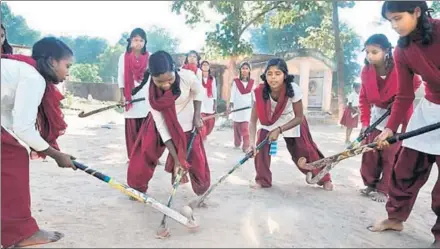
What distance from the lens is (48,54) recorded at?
8.84 feet

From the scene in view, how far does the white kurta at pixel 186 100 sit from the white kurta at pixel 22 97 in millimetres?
1166

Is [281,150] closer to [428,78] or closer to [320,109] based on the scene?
[428,78]

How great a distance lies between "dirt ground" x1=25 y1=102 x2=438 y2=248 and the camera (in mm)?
2773

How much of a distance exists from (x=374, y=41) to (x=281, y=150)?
377 centimetres

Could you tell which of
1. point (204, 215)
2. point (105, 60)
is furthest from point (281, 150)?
point (105, 60)

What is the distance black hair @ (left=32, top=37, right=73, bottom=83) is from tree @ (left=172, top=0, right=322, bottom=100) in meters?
8.20

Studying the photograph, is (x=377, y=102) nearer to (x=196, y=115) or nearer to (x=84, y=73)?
(x=196, y=115)

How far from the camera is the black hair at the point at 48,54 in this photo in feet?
8.74

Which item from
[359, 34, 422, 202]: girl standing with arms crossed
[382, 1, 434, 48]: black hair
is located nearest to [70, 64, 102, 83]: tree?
[359, 34, 422, 202]: girl standing with arms crossed

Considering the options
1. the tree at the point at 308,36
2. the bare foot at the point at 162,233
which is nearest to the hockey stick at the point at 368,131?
the bare foot at the point at 162,233

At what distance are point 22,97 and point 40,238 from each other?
94cm

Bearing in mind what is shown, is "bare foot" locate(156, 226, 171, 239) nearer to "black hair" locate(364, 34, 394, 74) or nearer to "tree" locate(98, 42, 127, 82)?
"black hair" locate(364, 34, 394, 74)

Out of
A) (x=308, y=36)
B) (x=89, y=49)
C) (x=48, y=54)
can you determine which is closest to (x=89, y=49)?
(x=89, y=49)

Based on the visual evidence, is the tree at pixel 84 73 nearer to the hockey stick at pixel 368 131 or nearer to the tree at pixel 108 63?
the tree at pixel 108 63
